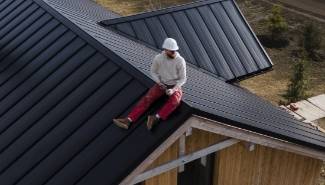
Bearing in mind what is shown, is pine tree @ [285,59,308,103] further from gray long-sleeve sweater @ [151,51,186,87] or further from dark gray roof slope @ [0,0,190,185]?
gray long-sleeve sweater @ [151,51,186,87]

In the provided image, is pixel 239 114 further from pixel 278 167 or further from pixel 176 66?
pixel 278 167

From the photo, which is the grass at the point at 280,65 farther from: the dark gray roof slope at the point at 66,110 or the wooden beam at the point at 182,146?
the wooden beam at the point at 182,146

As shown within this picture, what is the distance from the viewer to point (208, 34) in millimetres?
16531

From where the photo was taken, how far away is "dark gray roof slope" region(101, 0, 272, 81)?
15.5 metres

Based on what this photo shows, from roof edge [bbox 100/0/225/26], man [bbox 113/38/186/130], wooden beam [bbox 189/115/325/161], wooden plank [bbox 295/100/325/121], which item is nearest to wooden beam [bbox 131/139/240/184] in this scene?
wooden beam [bbox 189/115/325/161]

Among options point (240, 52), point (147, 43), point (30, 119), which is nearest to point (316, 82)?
point (240, 52)

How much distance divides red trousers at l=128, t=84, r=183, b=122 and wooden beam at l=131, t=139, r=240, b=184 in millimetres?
1097

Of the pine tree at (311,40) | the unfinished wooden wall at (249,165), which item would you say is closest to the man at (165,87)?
the unfinished wooden wall at (249,165)

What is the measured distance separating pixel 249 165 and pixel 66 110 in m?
4.41

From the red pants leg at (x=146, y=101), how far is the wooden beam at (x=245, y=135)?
94 cm

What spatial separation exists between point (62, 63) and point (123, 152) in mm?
3941

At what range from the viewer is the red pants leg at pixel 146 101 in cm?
869

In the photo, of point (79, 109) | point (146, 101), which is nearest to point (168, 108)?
point (146, 101)

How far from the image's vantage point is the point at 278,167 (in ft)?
38.6
